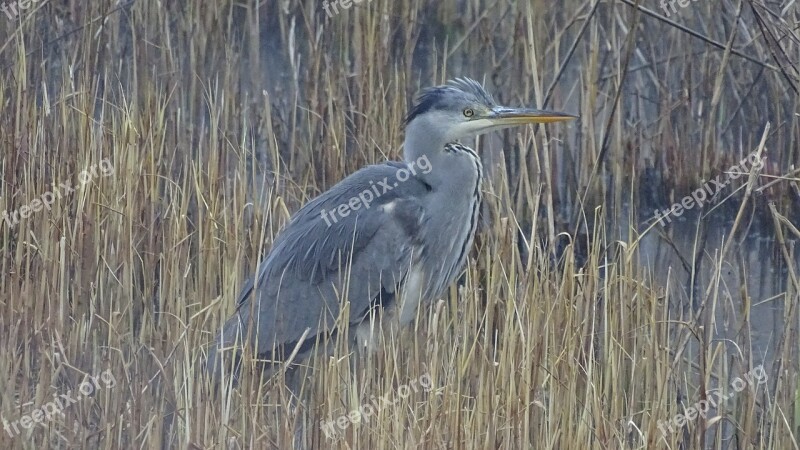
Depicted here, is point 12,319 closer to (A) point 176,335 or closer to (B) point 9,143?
(A) point 176,335

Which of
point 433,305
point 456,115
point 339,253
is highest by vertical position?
point 456,115

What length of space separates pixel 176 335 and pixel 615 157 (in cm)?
245

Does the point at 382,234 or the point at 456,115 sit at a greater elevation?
the point at 456,115

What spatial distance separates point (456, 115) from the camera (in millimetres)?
4129

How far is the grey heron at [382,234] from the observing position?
3963mm

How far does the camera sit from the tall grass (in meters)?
3.20

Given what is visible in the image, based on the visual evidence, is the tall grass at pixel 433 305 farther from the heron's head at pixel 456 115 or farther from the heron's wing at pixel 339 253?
the heron's head at pixel 456 115

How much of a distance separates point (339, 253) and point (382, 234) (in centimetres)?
16

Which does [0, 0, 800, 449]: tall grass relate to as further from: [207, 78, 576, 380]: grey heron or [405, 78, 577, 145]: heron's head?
[405, 78, 577, 145]: heron's head

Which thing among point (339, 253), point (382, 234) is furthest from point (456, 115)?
point (339, 253)

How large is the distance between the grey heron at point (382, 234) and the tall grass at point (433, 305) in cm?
13

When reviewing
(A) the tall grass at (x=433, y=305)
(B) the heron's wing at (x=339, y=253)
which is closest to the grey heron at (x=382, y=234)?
(B) the heron's wing at (x=339, y=253)

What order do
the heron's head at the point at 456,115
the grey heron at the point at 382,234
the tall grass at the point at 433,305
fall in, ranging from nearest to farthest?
the tall grass at the point at 433,305, the grey heron at the point at 382,234, the heron's head at the point at 456,115

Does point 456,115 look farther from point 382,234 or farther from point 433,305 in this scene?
point 433,305
